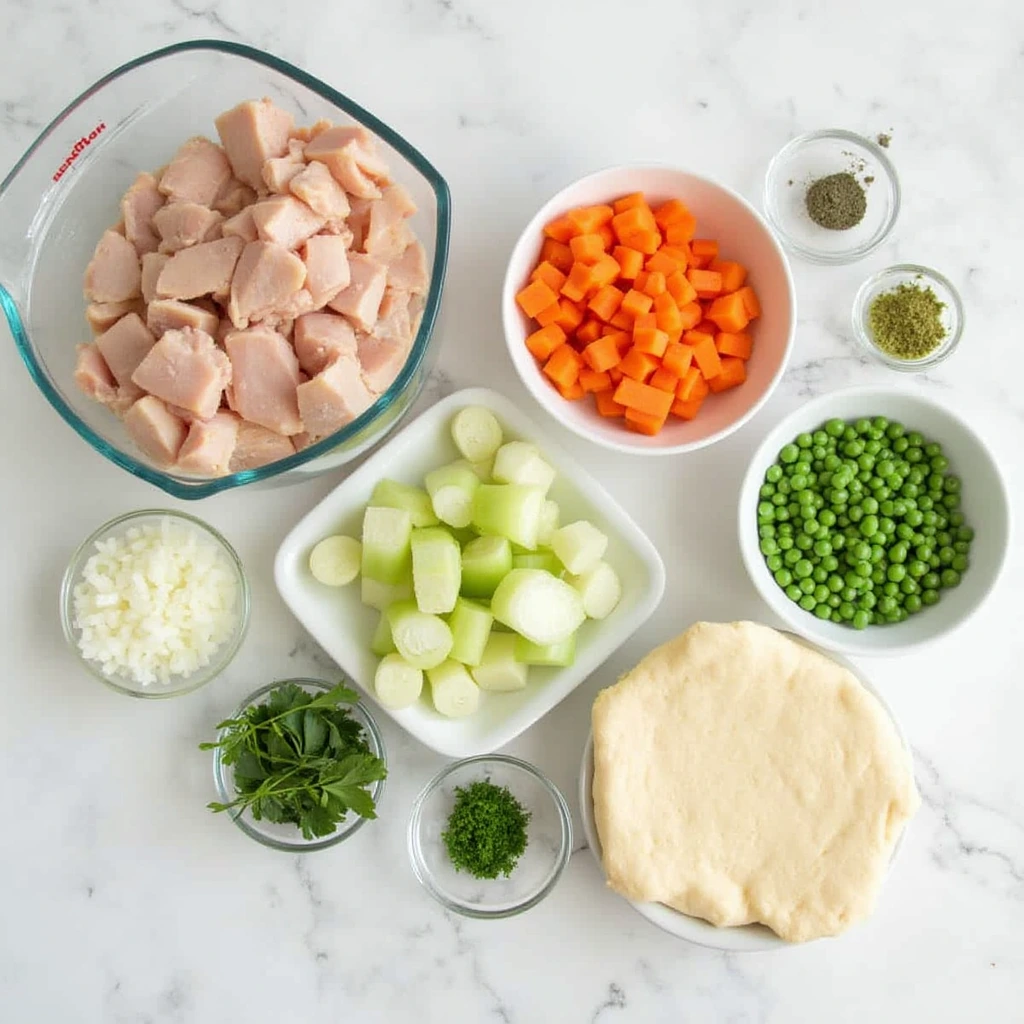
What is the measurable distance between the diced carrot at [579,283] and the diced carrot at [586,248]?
0.02m

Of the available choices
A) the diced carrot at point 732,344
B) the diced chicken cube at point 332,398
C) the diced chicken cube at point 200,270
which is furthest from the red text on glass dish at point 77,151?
the diced carrot at point 732,344

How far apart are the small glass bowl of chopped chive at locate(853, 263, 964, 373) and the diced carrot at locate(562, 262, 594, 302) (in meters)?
0.68

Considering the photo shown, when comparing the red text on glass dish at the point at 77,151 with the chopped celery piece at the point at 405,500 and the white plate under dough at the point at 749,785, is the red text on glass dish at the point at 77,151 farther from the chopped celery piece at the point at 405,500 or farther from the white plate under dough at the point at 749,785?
the white plate under dough at the point at 749,785

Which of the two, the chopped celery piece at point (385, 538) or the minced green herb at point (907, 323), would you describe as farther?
the minced green herb at point (907, 323)

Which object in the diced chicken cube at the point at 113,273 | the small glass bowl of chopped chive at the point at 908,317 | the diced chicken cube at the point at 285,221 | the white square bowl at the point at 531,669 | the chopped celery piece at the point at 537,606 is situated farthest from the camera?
the small glass bowl of chopped chive at the point at 908,317

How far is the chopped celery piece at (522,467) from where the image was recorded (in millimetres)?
2395

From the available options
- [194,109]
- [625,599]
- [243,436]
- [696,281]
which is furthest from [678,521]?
[194,109]

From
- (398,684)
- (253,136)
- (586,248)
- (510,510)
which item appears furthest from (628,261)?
(398,684)

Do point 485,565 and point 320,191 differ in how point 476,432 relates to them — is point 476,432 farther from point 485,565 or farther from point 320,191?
point 320,191

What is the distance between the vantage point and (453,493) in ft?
7.94

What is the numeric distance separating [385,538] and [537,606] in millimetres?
372

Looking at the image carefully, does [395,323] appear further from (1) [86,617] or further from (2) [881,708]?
(2) [881,708]

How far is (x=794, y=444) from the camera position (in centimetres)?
244

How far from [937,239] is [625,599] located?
3.87ft
